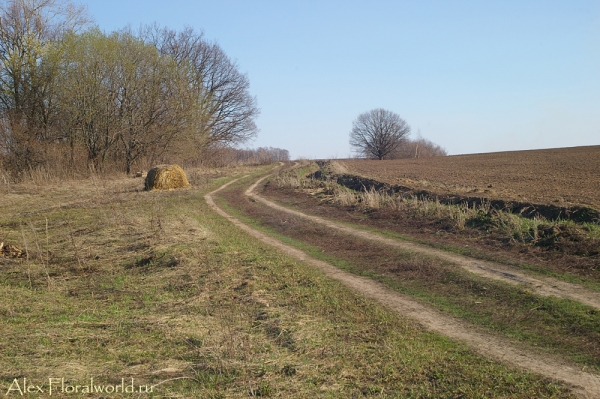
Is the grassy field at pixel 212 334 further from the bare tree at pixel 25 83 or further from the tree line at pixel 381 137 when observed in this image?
the tree line at pixel 381 137

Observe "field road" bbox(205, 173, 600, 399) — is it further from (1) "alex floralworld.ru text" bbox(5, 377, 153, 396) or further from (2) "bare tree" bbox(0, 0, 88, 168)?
(2) "bare tree" bbox(0, 0, 88, 168)

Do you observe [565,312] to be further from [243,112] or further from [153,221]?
[243,112]

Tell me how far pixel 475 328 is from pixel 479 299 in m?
1.45

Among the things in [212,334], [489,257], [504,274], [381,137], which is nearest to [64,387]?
[212,334]

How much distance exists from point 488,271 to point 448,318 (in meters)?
2.84

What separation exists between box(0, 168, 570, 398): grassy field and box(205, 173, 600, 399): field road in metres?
0.26

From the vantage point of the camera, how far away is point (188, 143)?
42.5 meters

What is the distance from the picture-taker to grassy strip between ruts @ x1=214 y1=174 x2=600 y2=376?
622cm

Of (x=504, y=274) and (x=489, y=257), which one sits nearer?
(x=504, y=274)

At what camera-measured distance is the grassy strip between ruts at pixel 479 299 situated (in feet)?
20.4

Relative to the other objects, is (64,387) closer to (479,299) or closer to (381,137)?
(479,299)

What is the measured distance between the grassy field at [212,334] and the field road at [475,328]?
0.26 meters

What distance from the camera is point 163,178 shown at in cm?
2708

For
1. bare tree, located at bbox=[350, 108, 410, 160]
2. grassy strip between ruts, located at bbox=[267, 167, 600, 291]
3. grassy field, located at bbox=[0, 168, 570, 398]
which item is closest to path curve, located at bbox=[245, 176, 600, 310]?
grassy strip between ruts, located at bbox=[267, 167, 600, 291]
